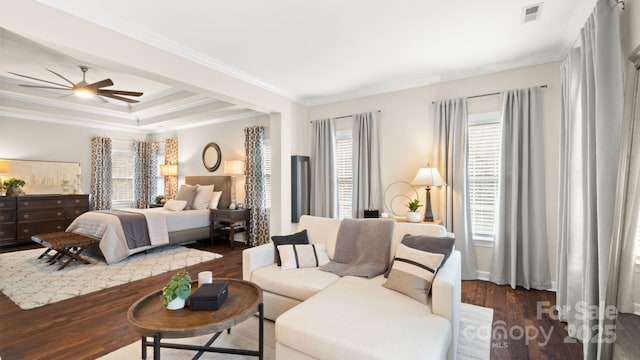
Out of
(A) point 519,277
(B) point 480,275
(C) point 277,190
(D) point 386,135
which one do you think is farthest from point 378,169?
(A) point 519,277

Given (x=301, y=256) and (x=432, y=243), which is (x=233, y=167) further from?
(x=432, y=243)

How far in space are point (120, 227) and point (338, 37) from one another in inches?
171

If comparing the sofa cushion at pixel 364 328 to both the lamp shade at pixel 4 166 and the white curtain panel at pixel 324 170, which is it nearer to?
the white curtain panel at pixel 324 170

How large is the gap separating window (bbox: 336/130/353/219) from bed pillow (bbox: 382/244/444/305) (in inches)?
101

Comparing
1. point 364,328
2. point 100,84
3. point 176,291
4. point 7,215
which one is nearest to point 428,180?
point 364,328

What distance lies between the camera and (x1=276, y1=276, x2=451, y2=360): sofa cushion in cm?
148

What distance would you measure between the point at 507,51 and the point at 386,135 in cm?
181

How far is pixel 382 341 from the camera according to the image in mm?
1512

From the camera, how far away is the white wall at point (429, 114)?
10.9 ft

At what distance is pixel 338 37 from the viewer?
117 inches

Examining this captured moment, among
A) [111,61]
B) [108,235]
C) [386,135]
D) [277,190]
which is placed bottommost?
[108,235]

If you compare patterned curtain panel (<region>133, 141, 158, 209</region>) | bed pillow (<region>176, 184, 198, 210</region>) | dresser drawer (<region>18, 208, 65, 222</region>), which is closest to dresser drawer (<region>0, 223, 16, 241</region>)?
dresser drawer (<region>18, 208, 65, 222</region>)

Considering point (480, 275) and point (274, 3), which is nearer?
point (274, 3)

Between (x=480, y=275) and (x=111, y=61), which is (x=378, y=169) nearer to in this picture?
(x=480, y=275)
